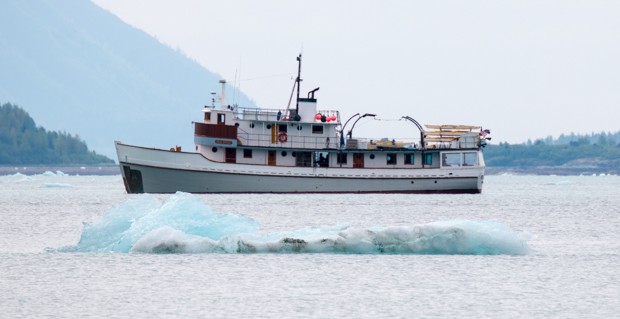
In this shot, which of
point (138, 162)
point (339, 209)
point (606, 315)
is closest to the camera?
point (606, 315)

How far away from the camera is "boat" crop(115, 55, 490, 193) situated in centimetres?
7244

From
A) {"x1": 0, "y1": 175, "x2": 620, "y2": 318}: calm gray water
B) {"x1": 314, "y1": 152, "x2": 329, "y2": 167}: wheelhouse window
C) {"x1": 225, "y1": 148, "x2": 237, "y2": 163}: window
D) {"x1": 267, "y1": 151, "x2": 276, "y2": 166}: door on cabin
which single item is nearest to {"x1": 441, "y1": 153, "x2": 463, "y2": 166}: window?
{"x1": 314, "y1": 152, "x2": 329, "y2": 167}: wheelhouse window

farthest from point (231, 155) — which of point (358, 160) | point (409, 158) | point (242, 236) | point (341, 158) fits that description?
point (242, 236)

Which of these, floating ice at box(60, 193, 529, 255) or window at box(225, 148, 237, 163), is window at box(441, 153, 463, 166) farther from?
floating ice at box(60, 193, 529, 255)

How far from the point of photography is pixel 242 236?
104 ft

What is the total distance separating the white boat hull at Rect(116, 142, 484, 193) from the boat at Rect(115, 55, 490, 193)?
62 mm

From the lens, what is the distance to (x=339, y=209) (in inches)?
2377

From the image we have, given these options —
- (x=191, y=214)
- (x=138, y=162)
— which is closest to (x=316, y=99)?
(x=138, y=162)

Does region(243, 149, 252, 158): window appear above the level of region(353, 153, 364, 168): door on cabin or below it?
above

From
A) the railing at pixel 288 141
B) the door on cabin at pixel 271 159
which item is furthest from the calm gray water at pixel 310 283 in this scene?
the door on cabin at pixel 271 159

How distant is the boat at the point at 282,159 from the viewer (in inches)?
2852

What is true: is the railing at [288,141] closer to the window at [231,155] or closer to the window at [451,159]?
the window at [231,155]

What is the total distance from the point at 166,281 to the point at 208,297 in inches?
91.4

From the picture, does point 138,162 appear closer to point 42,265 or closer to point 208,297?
point 42,265
